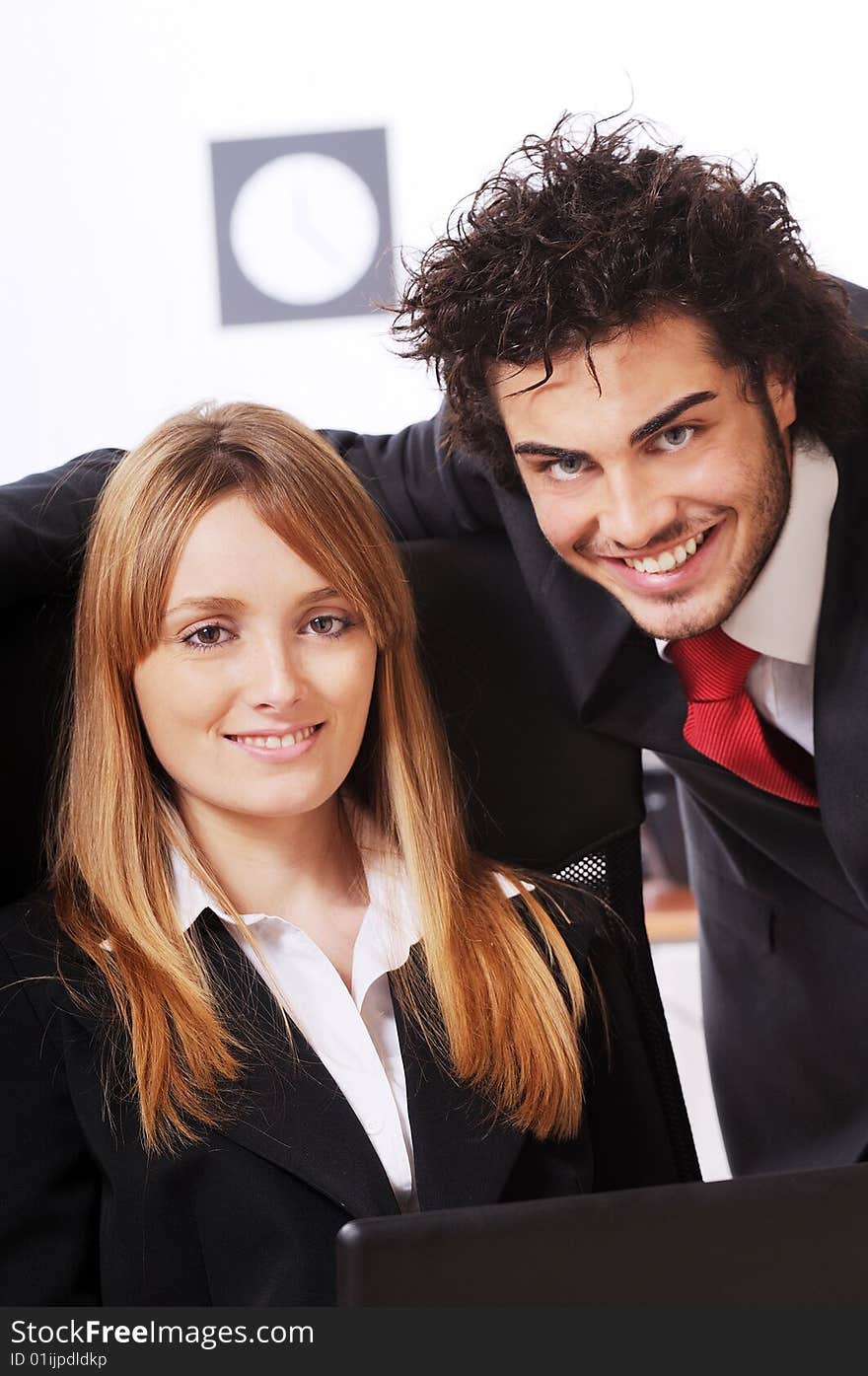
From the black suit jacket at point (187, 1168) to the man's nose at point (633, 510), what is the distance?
519mm

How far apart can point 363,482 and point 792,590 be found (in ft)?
1.46

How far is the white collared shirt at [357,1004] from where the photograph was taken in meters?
1.21

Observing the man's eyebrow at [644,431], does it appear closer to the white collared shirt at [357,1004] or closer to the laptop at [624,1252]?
the white collared shirt at [357,1004]

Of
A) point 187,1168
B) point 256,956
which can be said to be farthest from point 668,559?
point 187,1168

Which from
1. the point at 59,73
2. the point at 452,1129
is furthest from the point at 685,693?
the point at 59,73

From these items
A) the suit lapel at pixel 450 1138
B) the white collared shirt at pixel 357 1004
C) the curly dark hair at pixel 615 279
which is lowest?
the suit lapel at pixel 450 1138

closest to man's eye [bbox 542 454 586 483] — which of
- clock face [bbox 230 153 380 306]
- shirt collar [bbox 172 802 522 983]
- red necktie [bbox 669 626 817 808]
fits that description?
red necktie [bbox 669 626 817 808]

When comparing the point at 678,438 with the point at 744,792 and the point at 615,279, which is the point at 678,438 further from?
the point at 744,792

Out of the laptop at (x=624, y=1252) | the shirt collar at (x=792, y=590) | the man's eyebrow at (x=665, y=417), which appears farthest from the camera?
the shirt collar at (x=792, y=590)

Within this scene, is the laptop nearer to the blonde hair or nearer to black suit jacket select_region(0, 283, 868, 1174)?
the blonde hair

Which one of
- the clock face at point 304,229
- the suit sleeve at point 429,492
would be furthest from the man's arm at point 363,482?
the clock face at point 304,229

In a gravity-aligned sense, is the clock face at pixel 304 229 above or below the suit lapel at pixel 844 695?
above

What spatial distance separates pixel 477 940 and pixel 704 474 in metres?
0.48

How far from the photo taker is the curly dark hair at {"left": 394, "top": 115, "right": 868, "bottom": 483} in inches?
54.2
